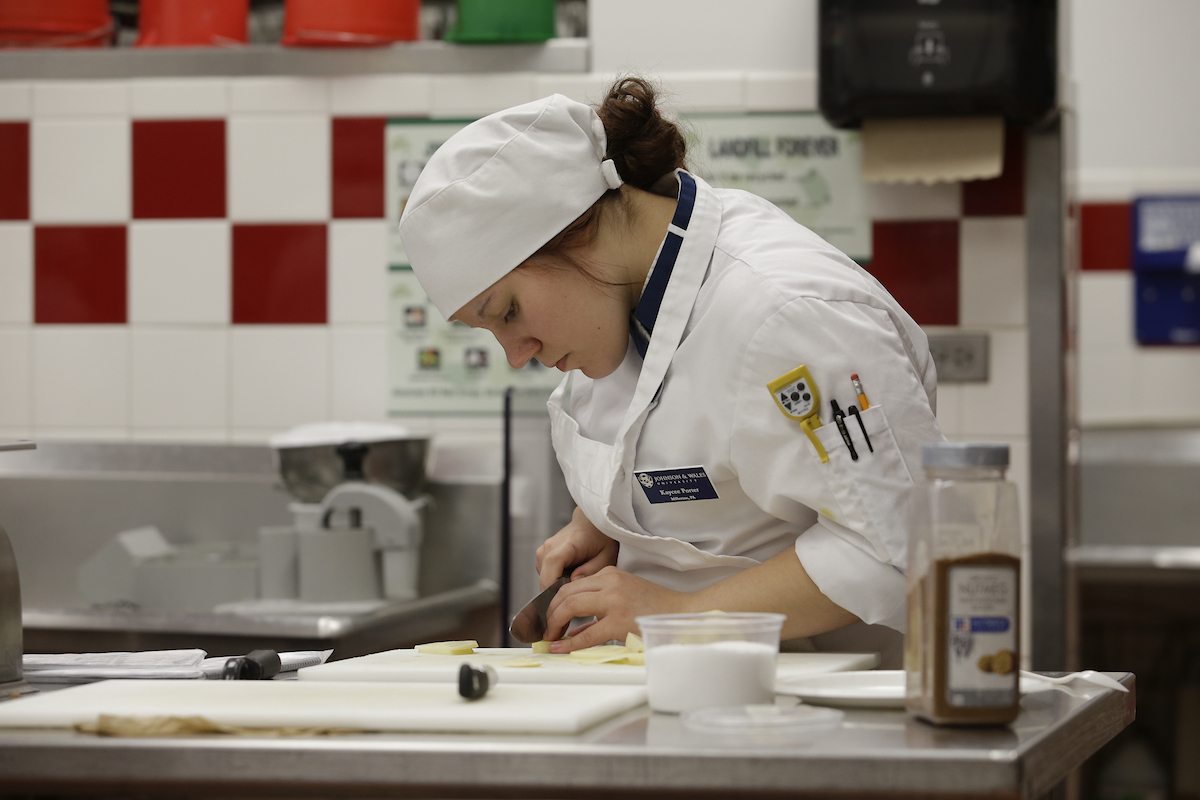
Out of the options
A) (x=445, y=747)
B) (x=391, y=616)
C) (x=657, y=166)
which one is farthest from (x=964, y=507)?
(x=391, y=616)

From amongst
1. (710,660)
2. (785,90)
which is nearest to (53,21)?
(785,90)

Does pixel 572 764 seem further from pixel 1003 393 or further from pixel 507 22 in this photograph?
pixel 507 22

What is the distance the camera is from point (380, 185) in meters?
2.96

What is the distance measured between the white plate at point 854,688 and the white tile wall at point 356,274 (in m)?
1.97

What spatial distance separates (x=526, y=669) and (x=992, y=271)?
6.16 feet

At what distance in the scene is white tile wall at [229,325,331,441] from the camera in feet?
9.76

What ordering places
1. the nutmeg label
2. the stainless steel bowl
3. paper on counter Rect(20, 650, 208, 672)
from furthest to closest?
the stainless steel bowl
paper on counter Rect(20, 650, 208, 672)
the nutmeg label

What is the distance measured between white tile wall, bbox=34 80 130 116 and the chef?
1711 millimetres

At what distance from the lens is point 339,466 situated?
2.63 metres

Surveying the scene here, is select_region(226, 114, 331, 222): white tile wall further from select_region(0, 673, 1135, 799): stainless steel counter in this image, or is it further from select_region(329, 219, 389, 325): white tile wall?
select_region(0, 673, 1135, 799): stainless steel counter

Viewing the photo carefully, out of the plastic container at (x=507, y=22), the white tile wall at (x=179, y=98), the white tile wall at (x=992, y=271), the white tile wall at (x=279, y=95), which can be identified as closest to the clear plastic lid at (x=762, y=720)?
the white tile wall at (x=992, y=271)

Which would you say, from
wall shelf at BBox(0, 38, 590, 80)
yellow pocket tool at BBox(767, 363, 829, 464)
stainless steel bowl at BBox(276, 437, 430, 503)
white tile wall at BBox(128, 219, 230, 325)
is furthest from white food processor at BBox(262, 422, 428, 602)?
yellow pocket tool at BBox(767, 363, 829, 464)

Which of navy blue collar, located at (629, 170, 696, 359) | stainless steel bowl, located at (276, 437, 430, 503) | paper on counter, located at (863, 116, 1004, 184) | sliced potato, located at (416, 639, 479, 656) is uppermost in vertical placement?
paper on counter, located at (863, 116, 1004, 184)

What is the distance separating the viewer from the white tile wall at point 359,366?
2971 mm
